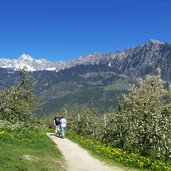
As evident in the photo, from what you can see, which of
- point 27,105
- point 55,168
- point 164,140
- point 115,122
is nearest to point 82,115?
point 27,105

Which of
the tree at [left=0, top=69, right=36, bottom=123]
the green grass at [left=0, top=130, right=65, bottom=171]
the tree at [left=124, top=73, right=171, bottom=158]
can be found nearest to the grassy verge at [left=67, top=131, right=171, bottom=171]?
the tree at [left=124, top=73, right=171, bottom=158]

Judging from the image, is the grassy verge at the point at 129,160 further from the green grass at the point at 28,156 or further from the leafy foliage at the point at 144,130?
the green grass at the point at 28,156

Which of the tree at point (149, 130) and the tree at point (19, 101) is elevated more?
the tree at point (19, 101)

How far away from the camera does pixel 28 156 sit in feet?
88.7

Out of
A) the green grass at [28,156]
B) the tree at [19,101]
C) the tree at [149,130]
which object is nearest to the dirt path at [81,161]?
the green grass at [28,156]

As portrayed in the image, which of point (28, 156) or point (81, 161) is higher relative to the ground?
point (28, 156)

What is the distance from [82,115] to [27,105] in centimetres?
2731

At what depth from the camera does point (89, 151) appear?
35156 mm

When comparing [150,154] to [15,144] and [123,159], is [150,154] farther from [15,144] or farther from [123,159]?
[15,144]

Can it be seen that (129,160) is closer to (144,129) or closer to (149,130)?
(149,130)

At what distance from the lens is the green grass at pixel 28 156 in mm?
24016

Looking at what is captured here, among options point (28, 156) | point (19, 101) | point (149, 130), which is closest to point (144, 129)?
point (149, 130)

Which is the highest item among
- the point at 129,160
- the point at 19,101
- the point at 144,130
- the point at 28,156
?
the point at 19,101

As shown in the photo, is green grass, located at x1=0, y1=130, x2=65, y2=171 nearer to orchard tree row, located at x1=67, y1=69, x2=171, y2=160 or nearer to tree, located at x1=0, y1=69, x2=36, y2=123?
orchard tree row, located at x1=67, y1=69, x2=171, y2=160
